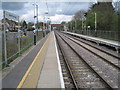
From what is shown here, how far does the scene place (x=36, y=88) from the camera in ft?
22.7

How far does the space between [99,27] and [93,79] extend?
4779 centimetres

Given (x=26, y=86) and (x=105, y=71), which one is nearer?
(x=26, y=86)

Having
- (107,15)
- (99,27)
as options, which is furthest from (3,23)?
(99,27)

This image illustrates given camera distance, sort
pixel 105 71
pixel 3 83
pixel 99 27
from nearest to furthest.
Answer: pixel 3 83 < pixel 105 71 < pixel 99 27

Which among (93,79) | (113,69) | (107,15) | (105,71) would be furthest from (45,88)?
(107,15)

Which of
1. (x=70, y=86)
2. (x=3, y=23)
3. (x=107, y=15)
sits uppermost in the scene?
(x=107, y=15)

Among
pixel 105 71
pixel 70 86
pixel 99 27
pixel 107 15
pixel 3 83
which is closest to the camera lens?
pixel 3 83

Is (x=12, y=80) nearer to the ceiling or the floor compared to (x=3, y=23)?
nearer to the floor

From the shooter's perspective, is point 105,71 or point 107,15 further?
point 107,15

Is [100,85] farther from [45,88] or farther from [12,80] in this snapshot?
[12,80]

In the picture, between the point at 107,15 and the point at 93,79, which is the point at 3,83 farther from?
the point at 107,15

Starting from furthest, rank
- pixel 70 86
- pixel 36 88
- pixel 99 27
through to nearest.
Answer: pixel 99 27 → pixel 70 86 → pixel 36 88

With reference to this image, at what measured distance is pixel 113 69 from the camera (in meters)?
11.9

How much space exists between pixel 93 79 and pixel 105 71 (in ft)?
6.79
